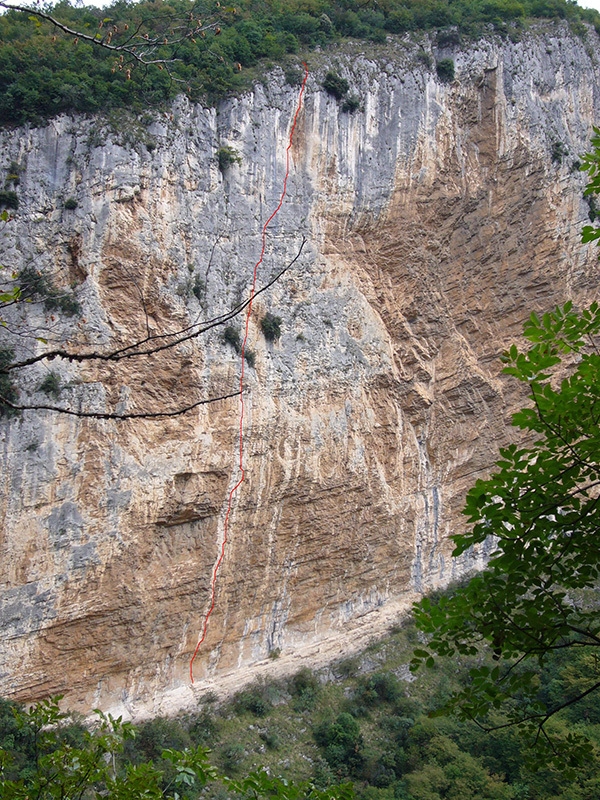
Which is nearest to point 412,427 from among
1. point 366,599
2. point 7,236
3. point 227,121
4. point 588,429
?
point 366,599

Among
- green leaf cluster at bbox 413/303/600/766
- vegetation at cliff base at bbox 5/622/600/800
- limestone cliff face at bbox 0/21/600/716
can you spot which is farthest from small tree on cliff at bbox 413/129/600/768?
limestone cliff face at bbox 0/21/600/716

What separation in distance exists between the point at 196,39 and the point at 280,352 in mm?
6035

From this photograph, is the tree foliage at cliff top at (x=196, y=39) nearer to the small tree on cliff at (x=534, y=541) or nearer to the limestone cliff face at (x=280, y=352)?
the limestone cliff face at (x=280, y=352)

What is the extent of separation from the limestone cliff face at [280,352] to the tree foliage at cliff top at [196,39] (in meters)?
0.52

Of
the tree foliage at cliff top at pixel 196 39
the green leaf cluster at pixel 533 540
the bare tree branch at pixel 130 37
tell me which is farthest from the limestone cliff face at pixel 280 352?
the green leaf cluster at pixel 533 540

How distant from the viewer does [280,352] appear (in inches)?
596

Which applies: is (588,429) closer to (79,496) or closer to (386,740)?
(79,496)

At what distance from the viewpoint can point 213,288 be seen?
14.4 meters

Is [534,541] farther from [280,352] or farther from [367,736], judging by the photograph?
[367,736]

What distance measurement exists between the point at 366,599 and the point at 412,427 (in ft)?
13.4

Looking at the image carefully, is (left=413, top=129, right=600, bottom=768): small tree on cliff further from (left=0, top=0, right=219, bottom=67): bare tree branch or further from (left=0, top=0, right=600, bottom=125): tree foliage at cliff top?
(left=0, top=0, right=600, bottom=125): tree foliage at cliff top

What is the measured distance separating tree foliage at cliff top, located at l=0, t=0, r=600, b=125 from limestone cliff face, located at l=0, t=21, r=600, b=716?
52 cm

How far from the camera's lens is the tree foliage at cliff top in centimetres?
1338

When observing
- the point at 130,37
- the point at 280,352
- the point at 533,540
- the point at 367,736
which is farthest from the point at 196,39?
the point at 367,736
